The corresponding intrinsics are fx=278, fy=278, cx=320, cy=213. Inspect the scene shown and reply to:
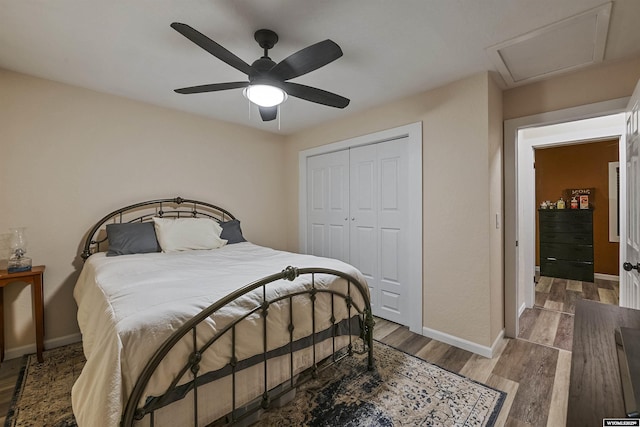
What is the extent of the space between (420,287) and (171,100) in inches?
126

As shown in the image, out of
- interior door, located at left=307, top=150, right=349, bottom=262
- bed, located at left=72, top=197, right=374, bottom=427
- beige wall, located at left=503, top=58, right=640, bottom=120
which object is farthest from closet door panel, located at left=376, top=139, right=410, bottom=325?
beige wall, located at left=503, top=58, right=640, bottom=120

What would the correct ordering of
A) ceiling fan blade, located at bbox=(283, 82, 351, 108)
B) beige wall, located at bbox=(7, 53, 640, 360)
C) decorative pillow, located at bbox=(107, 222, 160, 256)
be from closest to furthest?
ceiling fan blade, located at bbox=(283, 82, 351, 108)
beige wall, located at bbox=(7, 53, 640, 360)
decorative pillow, located at bbox=(107, 222, 160, 256)

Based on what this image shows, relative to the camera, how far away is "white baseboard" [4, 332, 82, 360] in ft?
7.56

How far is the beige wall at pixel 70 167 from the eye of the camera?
2.35 m

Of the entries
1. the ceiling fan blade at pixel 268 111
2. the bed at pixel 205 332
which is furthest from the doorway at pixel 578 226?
the ceiling fan blade at pixel 268 111

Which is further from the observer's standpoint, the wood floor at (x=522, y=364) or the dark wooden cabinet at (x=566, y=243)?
the dark wooden cabinet at (x=566, y=243)

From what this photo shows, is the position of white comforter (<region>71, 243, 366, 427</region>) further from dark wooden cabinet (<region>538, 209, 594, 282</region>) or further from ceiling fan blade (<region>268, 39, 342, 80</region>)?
dark wooden cabinet (<region>538, 209, 594, 282</region>)

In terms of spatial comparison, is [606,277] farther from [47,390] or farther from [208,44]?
[47,390]

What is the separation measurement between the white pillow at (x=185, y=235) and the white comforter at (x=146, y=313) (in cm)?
40

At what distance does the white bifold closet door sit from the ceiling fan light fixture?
1532 millimetres

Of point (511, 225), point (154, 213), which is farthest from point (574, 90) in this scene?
point (154, 213)

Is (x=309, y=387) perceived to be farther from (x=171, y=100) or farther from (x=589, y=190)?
(x=589, y=190)

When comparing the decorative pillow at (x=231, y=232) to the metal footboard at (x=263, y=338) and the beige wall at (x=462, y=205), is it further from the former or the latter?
the beige wall at (x=462, y=205)

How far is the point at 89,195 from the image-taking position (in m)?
2.68
